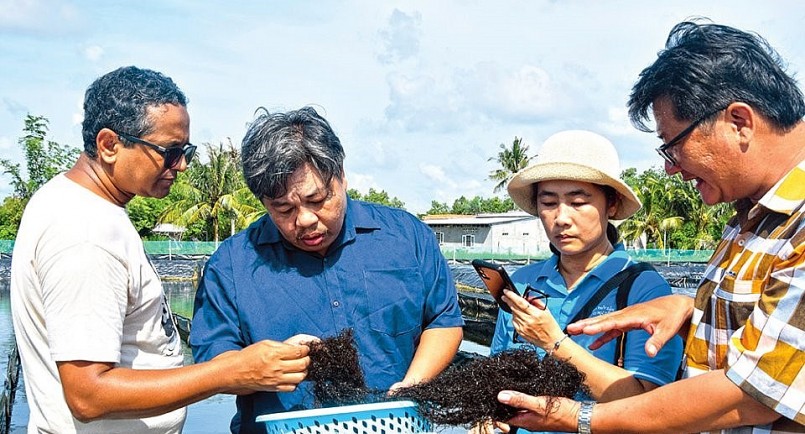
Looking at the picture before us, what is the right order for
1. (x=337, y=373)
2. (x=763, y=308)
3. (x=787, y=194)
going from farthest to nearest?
(x=337, y=373), (x=787, y=194), (x=763, y=308)

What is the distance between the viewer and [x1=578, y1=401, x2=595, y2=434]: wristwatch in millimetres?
2178

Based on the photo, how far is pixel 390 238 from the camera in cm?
289

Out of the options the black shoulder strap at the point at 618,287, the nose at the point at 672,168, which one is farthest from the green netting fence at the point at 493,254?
the nose at the point at 672,168

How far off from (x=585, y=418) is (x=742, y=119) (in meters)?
0.94

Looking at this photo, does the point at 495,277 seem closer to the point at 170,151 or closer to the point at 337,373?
the point at 337,373

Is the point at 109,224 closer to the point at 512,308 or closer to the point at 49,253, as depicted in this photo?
the point at 49,253

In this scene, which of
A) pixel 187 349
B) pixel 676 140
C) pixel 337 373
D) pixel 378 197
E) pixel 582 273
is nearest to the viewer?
pixel 676 140

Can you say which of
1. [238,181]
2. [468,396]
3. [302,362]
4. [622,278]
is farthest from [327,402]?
[238,181]

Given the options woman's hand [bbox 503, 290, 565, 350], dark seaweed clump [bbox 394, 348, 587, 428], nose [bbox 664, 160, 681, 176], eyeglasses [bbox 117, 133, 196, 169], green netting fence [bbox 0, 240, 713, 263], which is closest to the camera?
dark seaweed clump [bbox 394, 348, 587, 428]

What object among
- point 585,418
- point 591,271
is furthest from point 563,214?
point 585,418

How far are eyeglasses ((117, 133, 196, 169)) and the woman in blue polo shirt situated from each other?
4.12ft

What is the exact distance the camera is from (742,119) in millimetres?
1981

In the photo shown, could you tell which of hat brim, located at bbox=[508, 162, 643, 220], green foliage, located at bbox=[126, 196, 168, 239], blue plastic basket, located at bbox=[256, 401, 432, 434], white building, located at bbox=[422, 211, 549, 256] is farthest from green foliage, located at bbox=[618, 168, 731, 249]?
blue plastic basket, located at bbox=[256, 401, 432, 434]

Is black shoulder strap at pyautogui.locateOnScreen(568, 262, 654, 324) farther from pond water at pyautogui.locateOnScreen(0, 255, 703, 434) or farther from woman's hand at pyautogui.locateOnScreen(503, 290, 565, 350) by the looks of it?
pond water at pyautogui.locateOnScreen(0, 255, 703, 434)
